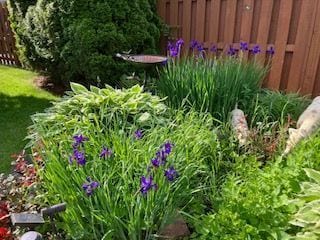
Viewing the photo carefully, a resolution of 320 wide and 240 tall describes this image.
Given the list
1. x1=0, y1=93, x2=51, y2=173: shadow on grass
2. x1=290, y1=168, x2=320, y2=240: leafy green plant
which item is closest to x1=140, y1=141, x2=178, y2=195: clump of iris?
x1=290, y1=168, x2=320, y2=240: leafy green plant

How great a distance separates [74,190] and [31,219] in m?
0.30

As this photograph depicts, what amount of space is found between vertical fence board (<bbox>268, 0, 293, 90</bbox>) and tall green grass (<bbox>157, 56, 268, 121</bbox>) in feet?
1.92

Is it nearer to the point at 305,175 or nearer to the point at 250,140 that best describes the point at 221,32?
the point at 250,140

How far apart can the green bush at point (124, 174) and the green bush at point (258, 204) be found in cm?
20

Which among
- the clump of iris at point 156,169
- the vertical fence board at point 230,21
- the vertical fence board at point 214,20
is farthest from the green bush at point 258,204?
the vertical fence board at point 214,20

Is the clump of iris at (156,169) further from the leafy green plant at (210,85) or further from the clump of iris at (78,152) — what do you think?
the leafy green plant at (210,85)

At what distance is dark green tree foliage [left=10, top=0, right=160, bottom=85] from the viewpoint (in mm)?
3867

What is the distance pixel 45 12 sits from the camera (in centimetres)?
422

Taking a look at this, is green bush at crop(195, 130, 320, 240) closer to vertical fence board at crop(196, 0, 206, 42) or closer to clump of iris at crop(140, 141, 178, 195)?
clump of iris at crop(140, 141, 178, 195)

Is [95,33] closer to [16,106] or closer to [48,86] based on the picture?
[16,106]

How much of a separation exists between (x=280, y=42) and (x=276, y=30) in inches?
5.4

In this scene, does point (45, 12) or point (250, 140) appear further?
point (45, 12)

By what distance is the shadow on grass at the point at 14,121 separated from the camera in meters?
3.24

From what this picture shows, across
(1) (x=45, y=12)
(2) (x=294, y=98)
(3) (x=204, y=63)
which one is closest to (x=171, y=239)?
(3) (x=204, y=63)
